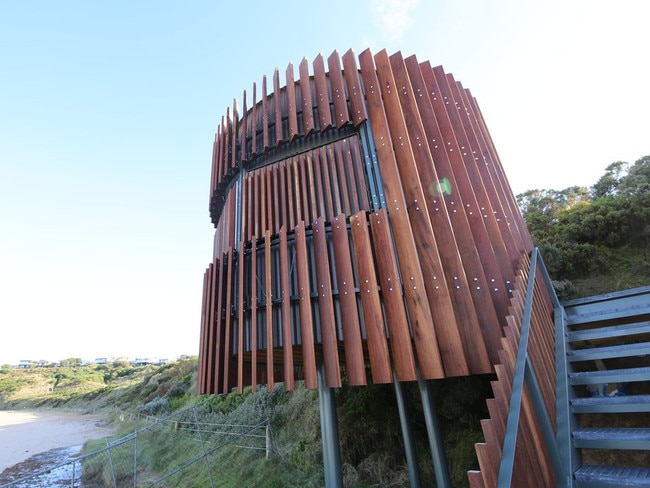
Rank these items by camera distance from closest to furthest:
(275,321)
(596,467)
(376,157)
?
(596,467) → (275,321) → (376,157)

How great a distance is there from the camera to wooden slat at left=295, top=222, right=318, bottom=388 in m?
4.22

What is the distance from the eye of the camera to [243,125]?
6602 millimetres

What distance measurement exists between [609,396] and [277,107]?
607cm

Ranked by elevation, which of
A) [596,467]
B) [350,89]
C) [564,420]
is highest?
[350,89]

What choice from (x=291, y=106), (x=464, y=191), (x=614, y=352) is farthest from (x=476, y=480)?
(x=291, y=106)

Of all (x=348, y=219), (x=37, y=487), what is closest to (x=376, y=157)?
(x=348, y=219)

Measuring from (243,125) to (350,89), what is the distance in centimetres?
223

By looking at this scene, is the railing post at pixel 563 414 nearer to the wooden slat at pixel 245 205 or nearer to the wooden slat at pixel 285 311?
the wooden slat at pixel 285 311

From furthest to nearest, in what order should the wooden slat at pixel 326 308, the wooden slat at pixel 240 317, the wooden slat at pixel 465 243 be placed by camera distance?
the wooden slat at pixel 240 317 < the wooden slat at pixel 326 308 < the wooden slat at pixel 465 243

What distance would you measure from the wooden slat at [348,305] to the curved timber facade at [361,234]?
0.7 inches

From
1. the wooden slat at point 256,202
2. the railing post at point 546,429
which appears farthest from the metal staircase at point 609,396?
Result: the wooden slat at point 256,202

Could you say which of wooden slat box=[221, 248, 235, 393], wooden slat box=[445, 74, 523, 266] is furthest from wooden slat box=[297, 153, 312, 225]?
wooden slat box=[445, 74, 523, 266]

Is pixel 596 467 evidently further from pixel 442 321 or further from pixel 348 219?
pixel 348 219

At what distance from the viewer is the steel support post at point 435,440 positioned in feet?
13.5
